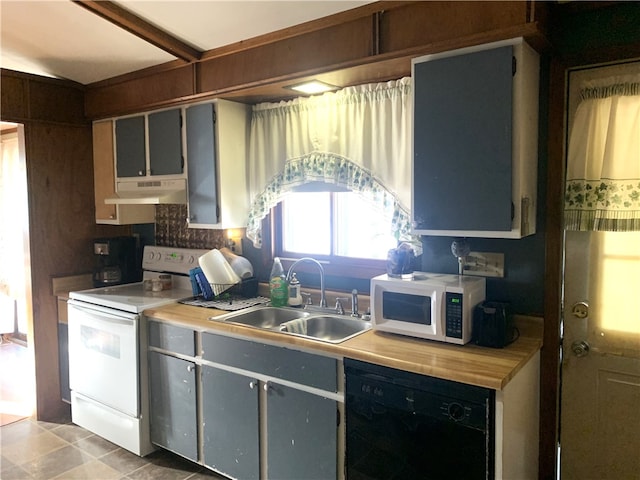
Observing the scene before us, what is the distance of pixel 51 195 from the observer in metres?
3.55

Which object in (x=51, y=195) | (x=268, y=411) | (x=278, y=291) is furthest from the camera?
(x=51, y=195)

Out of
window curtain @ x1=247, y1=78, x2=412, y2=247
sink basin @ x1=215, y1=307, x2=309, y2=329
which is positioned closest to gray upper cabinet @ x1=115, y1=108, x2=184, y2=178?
window curtain @ x1=247, y1=78, x2=412, y2=247

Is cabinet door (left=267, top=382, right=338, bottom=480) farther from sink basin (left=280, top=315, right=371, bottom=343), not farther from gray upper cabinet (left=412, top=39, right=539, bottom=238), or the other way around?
gray upper cabinet (left=412, top=39, right=539, bottom=238)

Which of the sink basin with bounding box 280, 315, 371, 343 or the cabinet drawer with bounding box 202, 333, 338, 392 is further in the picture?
the sink basin with bounding box 280, 315, 371, 343

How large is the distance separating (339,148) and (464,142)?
2.74 feet

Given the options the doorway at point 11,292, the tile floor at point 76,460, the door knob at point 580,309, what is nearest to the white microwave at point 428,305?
the door knob at point 580,309

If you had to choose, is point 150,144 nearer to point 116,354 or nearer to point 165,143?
point 165,143

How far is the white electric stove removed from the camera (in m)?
2.92

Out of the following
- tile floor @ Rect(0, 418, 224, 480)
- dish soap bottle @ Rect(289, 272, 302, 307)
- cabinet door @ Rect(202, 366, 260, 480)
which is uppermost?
dish soap bottle @ Rect(289, 272, 302, 307)

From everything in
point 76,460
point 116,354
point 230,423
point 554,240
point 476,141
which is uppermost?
point 476,141

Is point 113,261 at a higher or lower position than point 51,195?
lower

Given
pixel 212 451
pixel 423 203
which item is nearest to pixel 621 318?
pixel 423 203

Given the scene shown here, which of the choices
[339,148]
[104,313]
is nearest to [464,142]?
[339,148]

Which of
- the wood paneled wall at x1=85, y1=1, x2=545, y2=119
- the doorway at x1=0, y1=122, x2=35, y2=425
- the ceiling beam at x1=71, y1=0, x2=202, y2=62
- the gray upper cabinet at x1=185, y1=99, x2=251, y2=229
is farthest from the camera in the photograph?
the doorway at x1=0, y1=122, x2=35, y2=425
